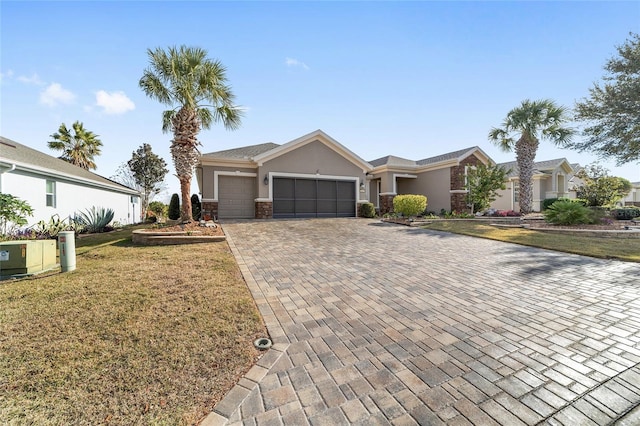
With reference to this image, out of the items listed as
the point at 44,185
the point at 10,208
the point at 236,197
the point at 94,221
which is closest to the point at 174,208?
the point at 236,197

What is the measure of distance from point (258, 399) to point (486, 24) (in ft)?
44.0

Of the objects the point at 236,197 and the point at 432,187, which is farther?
the point at 432,187

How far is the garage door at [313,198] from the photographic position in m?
16.0

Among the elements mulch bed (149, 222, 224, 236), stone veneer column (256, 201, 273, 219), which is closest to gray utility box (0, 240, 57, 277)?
mulch bed (149, 222, 224, 236)

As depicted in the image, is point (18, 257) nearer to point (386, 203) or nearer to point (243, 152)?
point (243, 152)

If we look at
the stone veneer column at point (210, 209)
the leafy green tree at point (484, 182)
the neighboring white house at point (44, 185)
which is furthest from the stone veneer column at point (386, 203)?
the neighboring white house at point (44, 185)

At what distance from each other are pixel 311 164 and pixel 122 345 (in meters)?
14.6

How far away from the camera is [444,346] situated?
2893 mm

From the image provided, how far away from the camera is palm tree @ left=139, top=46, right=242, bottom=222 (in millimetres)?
9828

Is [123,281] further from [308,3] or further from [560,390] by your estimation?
[308,3]

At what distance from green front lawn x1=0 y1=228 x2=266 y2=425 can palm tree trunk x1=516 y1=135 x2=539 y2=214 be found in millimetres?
21380

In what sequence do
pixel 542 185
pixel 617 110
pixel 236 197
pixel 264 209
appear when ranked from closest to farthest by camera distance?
pixel 617 110
pixel 264 209
pixel 236 197
pixel 542 185

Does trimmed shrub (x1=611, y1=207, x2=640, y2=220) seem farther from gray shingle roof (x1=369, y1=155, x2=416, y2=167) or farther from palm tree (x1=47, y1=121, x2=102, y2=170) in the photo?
palm tree (x1=47, y1=121, x2=102, y2=170)

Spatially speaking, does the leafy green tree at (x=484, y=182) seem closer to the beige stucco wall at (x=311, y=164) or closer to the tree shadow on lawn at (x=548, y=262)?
the beige stucco wall at (x=311, y=164)
